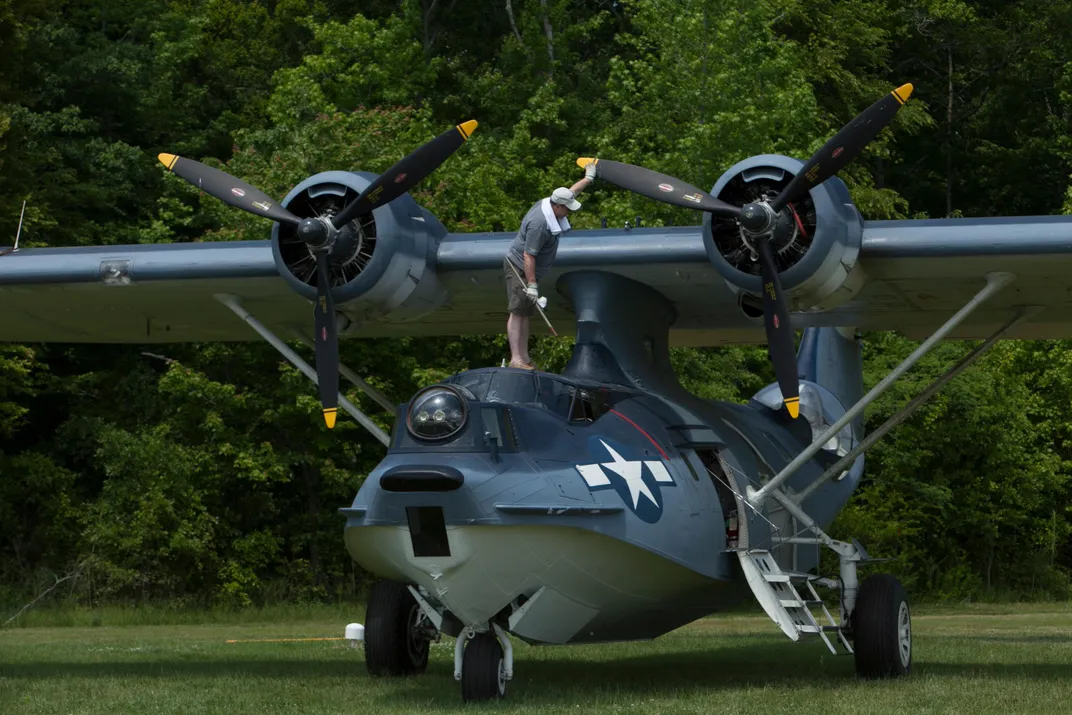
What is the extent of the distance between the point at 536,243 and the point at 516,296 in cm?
45

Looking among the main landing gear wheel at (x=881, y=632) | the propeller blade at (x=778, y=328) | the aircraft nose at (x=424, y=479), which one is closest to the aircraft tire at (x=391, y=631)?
the aircraft nose at (x=424, y=479)

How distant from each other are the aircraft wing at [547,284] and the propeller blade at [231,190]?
17.2 inches

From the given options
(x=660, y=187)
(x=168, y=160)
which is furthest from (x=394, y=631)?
(x=168, y=160)

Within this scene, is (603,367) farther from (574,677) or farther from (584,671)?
(584,671)

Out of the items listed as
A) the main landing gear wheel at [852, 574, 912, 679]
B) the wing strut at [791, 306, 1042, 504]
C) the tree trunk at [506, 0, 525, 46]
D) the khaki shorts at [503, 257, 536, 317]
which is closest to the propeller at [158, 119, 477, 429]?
the khaki shorts at [503, 257, 536, 317]

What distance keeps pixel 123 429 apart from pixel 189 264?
1700 centimetres

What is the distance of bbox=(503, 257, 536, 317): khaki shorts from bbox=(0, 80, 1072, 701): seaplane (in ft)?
2.39

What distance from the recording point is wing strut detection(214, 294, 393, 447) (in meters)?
13.3

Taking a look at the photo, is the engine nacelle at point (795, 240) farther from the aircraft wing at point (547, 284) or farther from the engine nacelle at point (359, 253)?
the engine nacelle at point (359, 253)

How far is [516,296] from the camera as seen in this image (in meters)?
12.2

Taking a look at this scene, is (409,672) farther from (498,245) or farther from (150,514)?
(150,514)

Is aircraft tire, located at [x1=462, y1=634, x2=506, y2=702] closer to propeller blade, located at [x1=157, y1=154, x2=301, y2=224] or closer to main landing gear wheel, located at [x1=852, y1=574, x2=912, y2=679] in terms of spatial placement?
main landing gear wheel, located at [x1=852, y1=574, x2=912, y2=679]

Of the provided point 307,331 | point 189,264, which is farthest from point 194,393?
point 189,264

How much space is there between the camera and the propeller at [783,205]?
38.5ft
